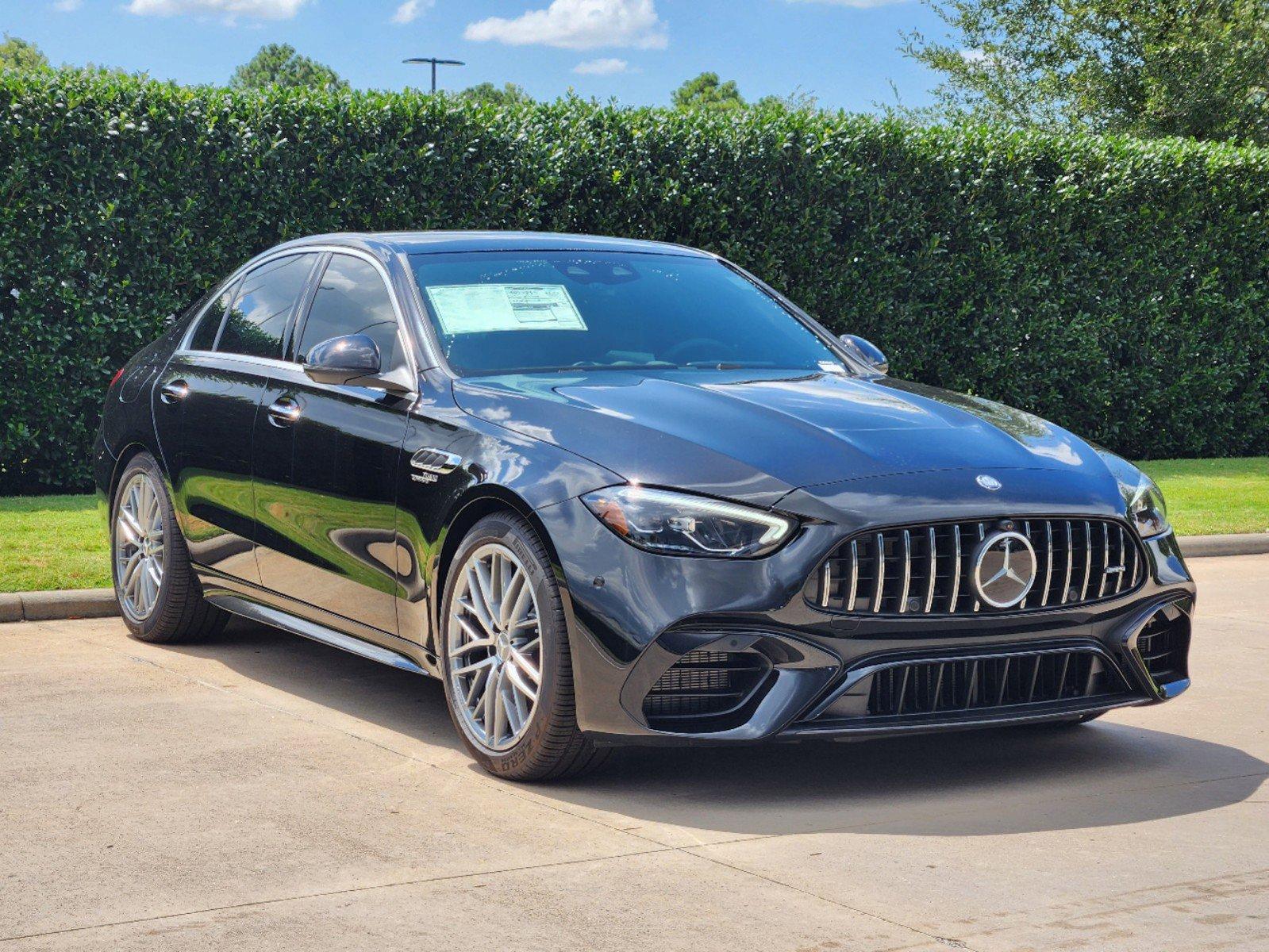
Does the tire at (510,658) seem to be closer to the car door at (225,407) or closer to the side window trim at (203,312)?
the car door at (225,407)

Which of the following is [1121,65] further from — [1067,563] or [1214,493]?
[1067,563]

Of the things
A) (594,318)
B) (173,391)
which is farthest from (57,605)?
(594,318)

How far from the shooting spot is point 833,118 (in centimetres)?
1628

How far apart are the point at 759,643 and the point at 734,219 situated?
1105 centimetres

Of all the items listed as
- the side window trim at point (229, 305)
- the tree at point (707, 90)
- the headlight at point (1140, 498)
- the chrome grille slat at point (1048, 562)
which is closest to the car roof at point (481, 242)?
the side window trim at point (229, 305)

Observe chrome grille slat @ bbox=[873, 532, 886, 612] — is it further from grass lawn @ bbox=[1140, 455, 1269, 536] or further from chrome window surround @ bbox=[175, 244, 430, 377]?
grass lawn @ bbox=[1140, 455, 1269, 536]

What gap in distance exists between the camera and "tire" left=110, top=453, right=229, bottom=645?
7633 millimetres

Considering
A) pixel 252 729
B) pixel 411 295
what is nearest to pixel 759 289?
pixel 411 295

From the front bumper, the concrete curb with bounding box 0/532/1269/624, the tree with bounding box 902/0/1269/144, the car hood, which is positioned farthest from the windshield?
the tree with bounding box 902/0/1269/144

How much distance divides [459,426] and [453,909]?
75.5 inches

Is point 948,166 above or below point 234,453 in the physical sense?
above

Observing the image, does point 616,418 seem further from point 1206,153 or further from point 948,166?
point 1206,153

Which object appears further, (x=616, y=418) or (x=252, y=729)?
(x=252, y=729)

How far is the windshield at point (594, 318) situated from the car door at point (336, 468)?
0.78 feet
